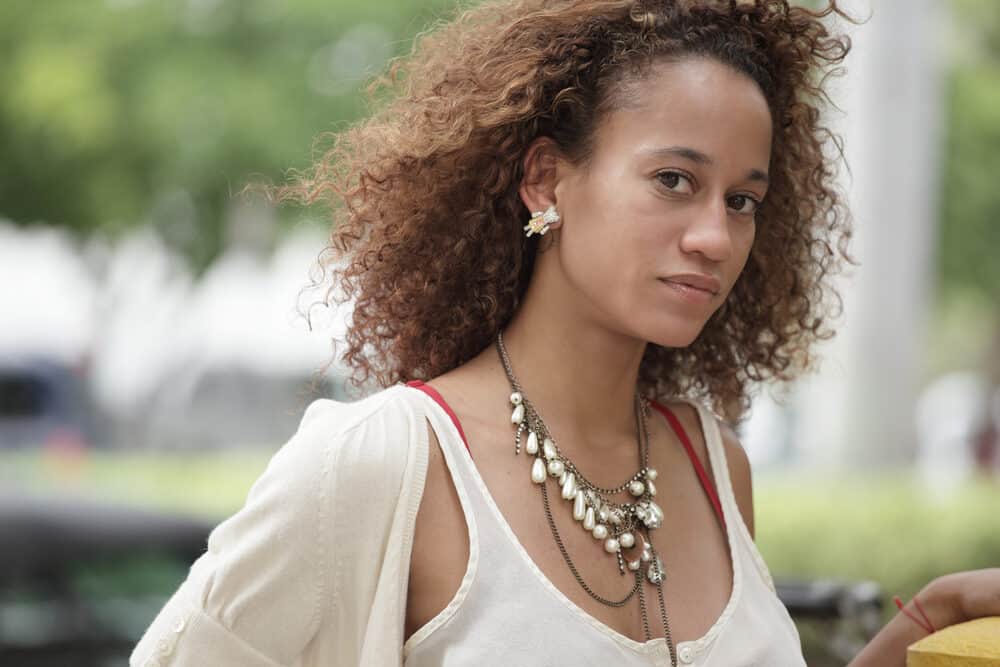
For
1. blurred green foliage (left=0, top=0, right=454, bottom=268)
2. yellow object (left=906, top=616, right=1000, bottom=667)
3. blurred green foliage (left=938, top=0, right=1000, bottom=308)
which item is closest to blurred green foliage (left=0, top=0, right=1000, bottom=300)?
blurred green foliage (left=0, top=0, right=454, bottom=268)

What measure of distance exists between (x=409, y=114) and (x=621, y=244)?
23.3 inches

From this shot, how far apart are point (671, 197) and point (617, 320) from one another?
0.23m

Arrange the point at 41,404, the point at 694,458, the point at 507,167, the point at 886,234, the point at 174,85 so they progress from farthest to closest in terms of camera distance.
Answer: the point at 41,404
the point at 174,85
the point at 886,234
the point at 694,458
the point at 507,167

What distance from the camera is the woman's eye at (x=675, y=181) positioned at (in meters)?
2.44

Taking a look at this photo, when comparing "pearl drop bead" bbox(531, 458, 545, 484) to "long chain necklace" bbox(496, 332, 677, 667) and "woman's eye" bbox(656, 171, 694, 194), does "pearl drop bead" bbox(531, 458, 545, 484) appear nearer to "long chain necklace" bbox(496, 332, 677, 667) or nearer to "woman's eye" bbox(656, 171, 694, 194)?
"long chain necklace" bbox(496, 332, 677, 667)

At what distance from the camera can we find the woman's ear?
8.63ft

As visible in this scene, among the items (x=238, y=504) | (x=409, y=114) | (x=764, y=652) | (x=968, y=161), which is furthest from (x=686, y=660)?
(x=968, y=161)

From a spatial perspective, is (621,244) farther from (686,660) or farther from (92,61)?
(92,61)

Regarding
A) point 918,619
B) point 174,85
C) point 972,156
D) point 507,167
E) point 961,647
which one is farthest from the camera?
point 972,156

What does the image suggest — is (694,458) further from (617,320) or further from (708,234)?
(708,234)

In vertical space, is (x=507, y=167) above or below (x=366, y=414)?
above

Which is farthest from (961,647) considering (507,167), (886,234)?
(886,234)

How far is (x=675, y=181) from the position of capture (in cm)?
244

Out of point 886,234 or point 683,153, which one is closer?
point 683,153
